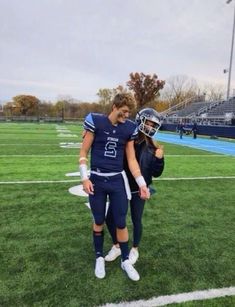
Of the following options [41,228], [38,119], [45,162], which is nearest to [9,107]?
[38,119]

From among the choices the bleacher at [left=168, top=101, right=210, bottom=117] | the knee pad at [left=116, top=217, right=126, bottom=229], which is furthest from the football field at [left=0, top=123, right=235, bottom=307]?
the bleacher at [left=168, top=101, right=210, bottom=117]

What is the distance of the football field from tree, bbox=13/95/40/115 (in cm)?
8031

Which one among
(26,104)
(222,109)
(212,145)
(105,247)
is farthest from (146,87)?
(105,247)

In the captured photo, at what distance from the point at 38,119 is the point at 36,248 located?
64.1 metres

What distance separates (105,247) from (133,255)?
1.63ft

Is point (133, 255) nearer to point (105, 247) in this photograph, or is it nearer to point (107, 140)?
point (105, 247)

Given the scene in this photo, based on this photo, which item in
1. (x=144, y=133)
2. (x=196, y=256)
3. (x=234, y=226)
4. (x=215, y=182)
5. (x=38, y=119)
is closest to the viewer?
(x=144, y=133)

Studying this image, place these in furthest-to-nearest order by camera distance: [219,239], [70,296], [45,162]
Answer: [45,162] < [219,239] < [70,296]

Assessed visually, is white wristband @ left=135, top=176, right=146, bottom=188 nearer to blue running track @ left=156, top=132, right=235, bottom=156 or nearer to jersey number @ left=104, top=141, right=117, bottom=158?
jersey number @ left=104, top=141, right=117, bottom=158

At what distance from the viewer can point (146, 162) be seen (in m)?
3.45

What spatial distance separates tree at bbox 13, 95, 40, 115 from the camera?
278 ft

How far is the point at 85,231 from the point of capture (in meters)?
4.52

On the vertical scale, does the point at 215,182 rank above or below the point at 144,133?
below

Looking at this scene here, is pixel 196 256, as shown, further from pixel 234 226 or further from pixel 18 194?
pixel 18 194
